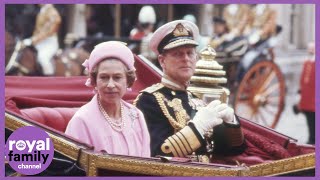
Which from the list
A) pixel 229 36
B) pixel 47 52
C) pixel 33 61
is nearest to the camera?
pixel 33 61

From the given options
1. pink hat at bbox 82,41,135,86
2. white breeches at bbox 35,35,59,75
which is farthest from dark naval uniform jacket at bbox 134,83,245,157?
white breeches at bbox 35,35,59,75

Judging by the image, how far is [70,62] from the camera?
36.5ft

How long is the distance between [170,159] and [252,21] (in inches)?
367

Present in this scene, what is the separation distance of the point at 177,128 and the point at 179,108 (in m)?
0.10

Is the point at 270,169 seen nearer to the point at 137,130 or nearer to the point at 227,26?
the point at 137,130

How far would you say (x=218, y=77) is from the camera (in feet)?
15.6

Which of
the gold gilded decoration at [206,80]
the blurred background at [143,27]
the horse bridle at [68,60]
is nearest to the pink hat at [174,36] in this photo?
the gold gilded decoration at [206,80]

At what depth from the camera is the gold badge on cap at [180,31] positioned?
12.7 ft

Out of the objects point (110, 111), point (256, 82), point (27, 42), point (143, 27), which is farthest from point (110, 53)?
point (27, 42)

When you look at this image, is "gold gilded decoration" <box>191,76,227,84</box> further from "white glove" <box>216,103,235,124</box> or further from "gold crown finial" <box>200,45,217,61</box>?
"white glove" <box>216,103,235,124</box>

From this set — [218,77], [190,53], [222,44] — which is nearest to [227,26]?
[222,44]

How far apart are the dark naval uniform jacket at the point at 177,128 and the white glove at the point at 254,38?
7.22 meters

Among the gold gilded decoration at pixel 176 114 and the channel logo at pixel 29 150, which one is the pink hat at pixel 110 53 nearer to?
the channel logo at pixel 29 150

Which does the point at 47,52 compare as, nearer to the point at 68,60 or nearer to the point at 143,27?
the point at 68,60
